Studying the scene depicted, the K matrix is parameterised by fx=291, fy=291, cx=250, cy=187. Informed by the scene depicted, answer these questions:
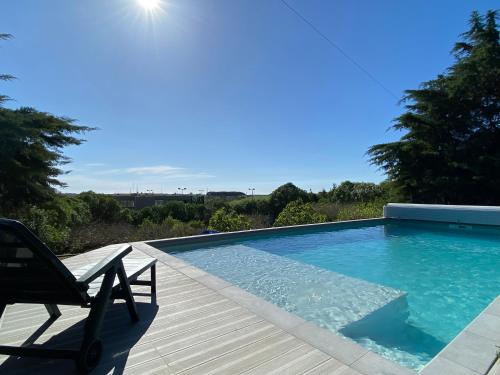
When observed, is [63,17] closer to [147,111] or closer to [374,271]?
[147,111]

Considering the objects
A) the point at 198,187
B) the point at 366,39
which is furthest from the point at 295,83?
the point at 198,187

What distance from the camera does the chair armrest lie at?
5.74 ft

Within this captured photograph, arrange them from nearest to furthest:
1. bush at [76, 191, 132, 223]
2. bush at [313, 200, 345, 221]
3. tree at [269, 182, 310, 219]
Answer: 1. bush at [313, 200, 345, 221]
2. bush at [76, 191, 132, 223]
3. tree at [269, 182, 310, 219]

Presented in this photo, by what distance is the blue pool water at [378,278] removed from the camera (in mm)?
3127

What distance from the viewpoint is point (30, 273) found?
5.64 feet

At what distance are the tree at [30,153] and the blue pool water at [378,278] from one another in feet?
14.4

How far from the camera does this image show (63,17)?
19.6 feet

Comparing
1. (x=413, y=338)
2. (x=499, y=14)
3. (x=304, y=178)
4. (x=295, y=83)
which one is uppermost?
(x=499, y=14)

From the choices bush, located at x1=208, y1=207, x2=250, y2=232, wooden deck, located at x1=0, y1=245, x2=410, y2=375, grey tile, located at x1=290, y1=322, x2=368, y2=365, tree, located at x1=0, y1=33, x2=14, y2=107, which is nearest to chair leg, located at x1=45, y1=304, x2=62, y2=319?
wooden deck, located at x1=0, y1=245, x2=410, y2=375

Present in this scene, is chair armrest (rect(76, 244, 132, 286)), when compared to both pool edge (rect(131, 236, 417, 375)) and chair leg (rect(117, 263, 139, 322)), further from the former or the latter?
pool edge (rect(131, 236, 417, 375))

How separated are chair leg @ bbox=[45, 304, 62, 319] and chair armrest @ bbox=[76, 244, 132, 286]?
87 centimetres

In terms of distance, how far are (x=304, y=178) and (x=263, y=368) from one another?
2359 cm

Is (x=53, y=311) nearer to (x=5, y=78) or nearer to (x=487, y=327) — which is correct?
(x=487, y=327)

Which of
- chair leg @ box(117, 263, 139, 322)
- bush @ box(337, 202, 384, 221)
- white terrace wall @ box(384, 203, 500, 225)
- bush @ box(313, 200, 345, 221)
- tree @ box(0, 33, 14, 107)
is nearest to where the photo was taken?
chair leg @ box(117, 263, 139, 322)
